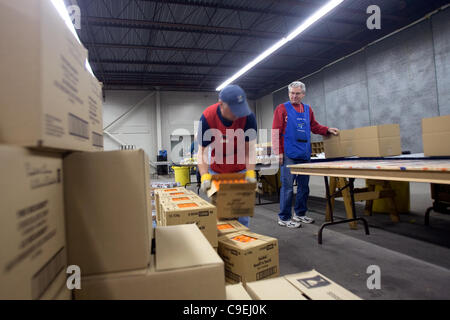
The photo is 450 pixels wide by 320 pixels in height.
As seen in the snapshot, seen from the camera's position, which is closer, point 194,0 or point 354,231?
point 354,231

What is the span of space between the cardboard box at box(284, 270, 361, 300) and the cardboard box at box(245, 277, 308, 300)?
2 cm

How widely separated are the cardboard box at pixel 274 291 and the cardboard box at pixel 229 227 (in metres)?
0.87

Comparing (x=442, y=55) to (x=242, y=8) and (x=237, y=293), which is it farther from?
(x=237, y=293)

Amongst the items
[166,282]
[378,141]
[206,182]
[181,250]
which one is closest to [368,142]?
[378,141]

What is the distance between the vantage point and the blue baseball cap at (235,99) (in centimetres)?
157

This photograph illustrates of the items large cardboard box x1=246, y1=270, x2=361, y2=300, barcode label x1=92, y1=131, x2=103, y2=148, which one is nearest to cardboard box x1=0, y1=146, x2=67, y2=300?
barcode label x1=92, y1=131, x2=103, y2=148

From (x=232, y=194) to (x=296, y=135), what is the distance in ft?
5.73

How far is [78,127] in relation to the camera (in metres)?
0.75

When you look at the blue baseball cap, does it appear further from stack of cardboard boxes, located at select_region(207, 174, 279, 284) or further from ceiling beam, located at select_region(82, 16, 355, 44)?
ceiling beam, located at select_region(82, 16, 355, 44)

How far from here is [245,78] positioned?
11055 millimetres

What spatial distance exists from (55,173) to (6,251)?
26 centimetres
